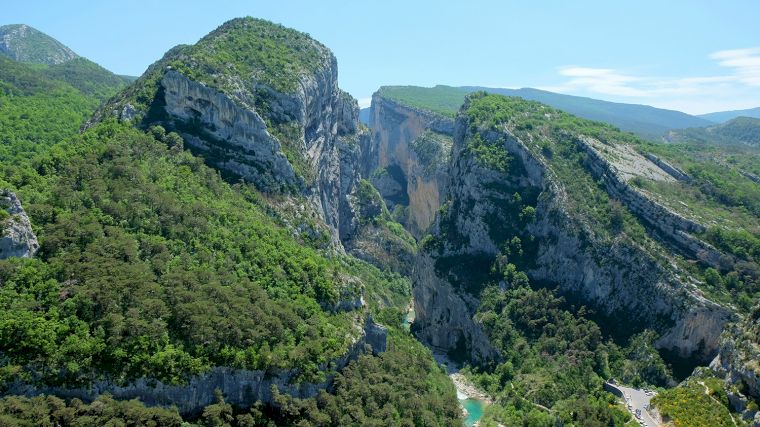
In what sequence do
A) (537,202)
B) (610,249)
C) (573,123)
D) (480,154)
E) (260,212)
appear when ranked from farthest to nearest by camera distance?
(573,123)
(480,154)
(537,202)
(610,249)
(260,212)

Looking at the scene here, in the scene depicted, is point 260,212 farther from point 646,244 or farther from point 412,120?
point 412,120

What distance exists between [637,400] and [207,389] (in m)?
50.4

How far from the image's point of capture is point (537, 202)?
339 feet

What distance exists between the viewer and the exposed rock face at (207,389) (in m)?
44.8

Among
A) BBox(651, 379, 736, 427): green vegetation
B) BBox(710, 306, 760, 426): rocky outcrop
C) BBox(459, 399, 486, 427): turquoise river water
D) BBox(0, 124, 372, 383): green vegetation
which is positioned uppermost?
BBox(0, 124, 372, 383): green vegetation

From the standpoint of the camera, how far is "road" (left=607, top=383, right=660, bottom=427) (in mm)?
64137

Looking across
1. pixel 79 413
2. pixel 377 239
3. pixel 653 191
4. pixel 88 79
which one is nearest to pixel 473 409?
pixel 653 191

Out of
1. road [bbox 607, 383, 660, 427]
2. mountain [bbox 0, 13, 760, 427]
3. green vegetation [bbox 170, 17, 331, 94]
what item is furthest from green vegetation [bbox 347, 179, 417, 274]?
road [bbox 607, 383, 660, 427]

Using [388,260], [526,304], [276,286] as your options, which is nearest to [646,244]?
[526,304]

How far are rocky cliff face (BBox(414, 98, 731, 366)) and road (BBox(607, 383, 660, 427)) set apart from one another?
962cm

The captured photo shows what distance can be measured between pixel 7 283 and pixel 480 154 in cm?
8342

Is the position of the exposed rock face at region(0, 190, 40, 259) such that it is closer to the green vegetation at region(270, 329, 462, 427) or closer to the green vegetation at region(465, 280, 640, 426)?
the green vegetation at region(270, 329, 462, 427)

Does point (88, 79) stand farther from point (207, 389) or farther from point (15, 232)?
point (207, 389)

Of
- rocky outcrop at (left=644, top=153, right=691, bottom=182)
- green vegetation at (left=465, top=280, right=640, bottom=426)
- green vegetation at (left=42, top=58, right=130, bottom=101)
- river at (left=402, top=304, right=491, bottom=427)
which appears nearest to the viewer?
green vegetation at (left=465, top=280, right=640, bottom=426)
